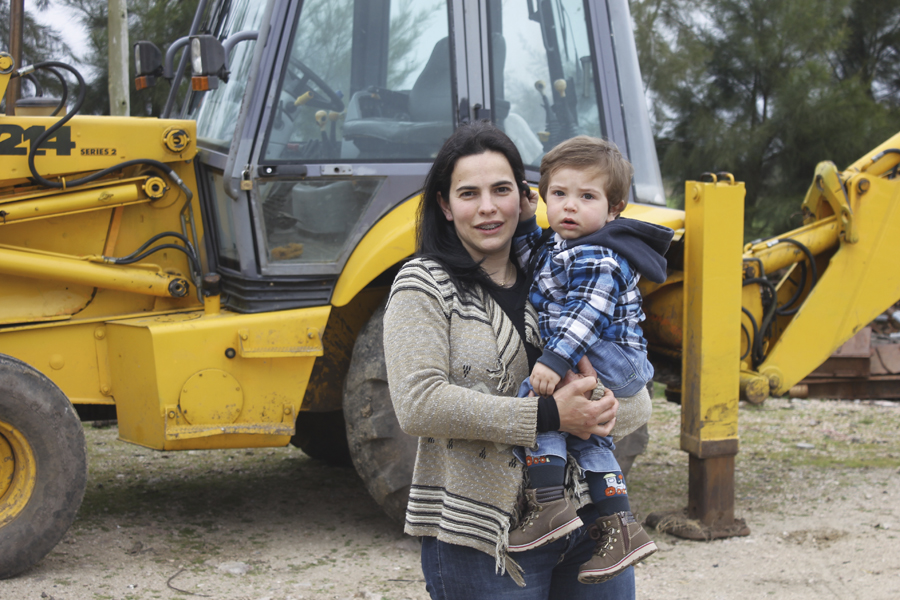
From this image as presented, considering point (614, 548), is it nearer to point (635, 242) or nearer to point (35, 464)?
point (635, 242)

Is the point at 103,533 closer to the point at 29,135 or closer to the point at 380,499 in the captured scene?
the point at 380,499

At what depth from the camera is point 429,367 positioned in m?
1.83

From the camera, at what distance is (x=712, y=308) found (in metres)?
4.08

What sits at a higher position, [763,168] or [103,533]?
[763,168]

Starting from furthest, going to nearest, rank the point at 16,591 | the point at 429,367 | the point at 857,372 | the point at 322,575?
the point at 857,372 < the point at 322,575 < the point at 16,591 < the point at 429,367

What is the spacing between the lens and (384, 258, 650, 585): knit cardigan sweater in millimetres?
1817

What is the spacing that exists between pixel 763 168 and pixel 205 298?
7.28 m

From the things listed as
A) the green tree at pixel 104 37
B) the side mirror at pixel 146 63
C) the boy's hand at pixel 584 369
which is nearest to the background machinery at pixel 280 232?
the side mirror at pixel 146 63

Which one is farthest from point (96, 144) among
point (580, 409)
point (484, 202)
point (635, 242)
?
point (580, 409)

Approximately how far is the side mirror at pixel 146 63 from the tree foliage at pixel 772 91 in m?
6.47

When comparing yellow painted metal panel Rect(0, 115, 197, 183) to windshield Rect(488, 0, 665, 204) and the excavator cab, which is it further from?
windshield Rect(488, 0, 665, 204)

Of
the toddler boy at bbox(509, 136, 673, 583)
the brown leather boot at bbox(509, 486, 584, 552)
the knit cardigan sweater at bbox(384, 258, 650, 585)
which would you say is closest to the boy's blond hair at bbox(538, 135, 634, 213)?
the toddler boy at bbox(509, 136, 673, 583)

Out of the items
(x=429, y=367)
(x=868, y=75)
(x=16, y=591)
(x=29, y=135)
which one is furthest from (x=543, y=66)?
(x=868, y=75)

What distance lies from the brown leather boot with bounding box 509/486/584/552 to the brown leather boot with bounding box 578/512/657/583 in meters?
0.11
